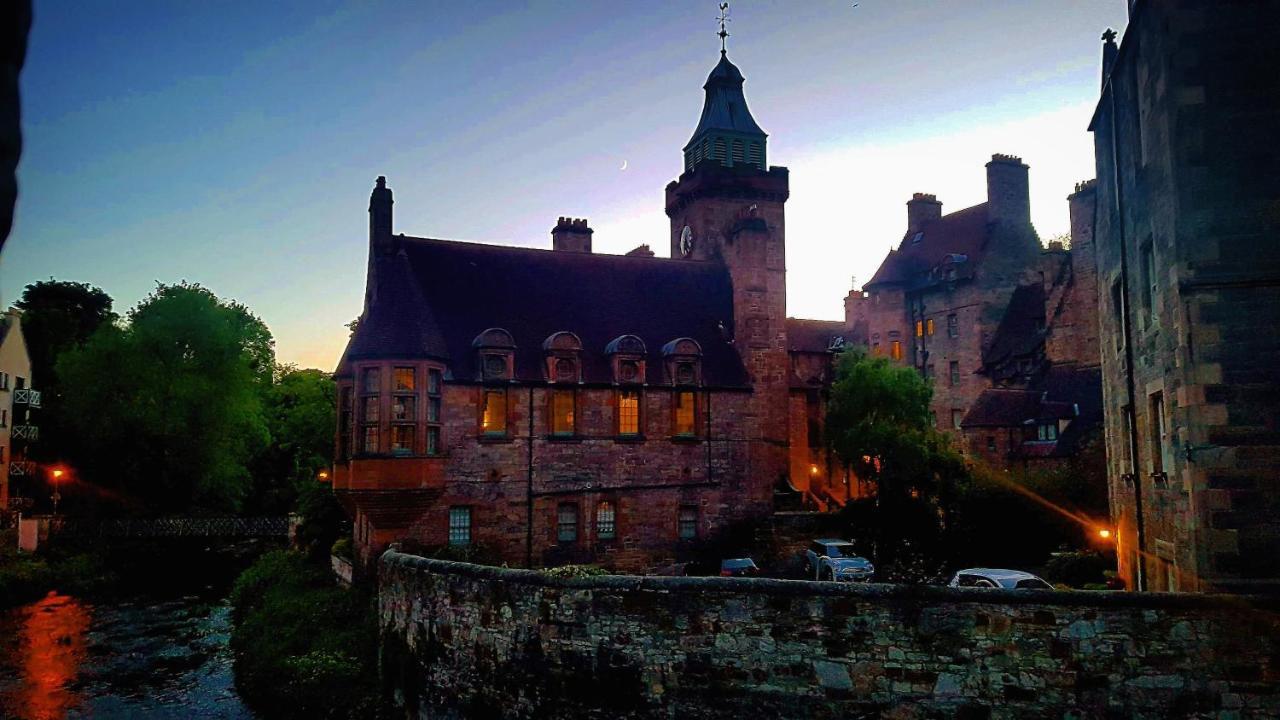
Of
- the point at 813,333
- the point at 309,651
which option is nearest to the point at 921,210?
the point at 813,333

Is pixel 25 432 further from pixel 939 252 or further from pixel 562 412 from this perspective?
pixel 939 252


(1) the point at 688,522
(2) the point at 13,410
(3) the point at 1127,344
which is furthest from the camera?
(2) the point at 13,410

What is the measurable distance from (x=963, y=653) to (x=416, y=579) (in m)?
11.8

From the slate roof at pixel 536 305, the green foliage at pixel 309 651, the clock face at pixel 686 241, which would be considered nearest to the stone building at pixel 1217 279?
the green foliage at pixel 309 651

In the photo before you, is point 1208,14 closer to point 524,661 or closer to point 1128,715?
point 1128,715

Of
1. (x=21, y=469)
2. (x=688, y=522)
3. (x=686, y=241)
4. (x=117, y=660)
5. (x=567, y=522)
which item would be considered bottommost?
(x=117, y=660)

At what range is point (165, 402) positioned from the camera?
5375 cm

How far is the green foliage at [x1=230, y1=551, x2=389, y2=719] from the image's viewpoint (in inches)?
884

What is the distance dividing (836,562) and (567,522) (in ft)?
28.2

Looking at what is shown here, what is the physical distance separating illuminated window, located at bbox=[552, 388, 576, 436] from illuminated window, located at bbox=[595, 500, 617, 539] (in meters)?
2.68

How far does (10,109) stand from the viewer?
2.35 meters

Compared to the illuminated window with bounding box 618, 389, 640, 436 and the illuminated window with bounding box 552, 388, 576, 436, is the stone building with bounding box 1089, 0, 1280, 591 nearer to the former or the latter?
the illuminated window with bounding box 618, 389, 640, 436

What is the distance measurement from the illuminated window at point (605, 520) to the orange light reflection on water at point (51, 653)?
1510cm

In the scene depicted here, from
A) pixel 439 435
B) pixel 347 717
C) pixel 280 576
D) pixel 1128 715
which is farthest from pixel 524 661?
pixel 280 576
